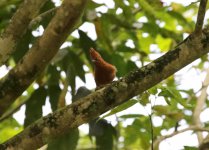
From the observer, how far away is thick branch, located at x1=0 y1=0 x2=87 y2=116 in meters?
1.13

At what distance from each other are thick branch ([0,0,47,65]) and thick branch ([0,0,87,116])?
99 millimetres

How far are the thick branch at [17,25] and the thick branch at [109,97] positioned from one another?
26 centimetres

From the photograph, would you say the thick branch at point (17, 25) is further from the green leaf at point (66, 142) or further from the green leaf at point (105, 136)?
the green leaf at point (105, 136)

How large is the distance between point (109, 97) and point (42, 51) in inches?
8.0

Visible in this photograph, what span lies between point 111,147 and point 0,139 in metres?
0.53

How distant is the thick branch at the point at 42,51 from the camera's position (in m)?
1.13

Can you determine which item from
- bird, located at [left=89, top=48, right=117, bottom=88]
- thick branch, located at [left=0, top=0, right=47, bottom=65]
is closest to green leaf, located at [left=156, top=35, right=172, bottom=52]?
bird, located at [left=89, top=48, right=117, bottom=88]

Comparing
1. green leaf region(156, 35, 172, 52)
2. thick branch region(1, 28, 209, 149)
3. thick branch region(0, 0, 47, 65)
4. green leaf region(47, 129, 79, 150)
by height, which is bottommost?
thick branch region(1, 28, 209, 149)

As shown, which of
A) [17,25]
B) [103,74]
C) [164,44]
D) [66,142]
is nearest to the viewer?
[17,25]

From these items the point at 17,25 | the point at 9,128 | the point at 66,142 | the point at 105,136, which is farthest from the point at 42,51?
the point at 9,128

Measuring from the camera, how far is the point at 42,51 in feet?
3.81

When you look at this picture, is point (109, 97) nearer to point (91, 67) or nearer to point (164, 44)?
point (91, 67)

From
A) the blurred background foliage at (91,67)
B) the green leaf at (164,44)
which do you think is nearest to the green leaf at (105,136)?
the blurred background foliage at (91,67)

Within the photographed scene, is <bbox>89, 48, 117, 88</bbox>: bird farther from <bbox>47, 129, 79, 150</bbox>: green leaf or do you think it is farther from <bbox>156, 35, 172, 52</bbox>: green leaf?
<bbox>156, 35, 172, 52</bbox>: green leaf
